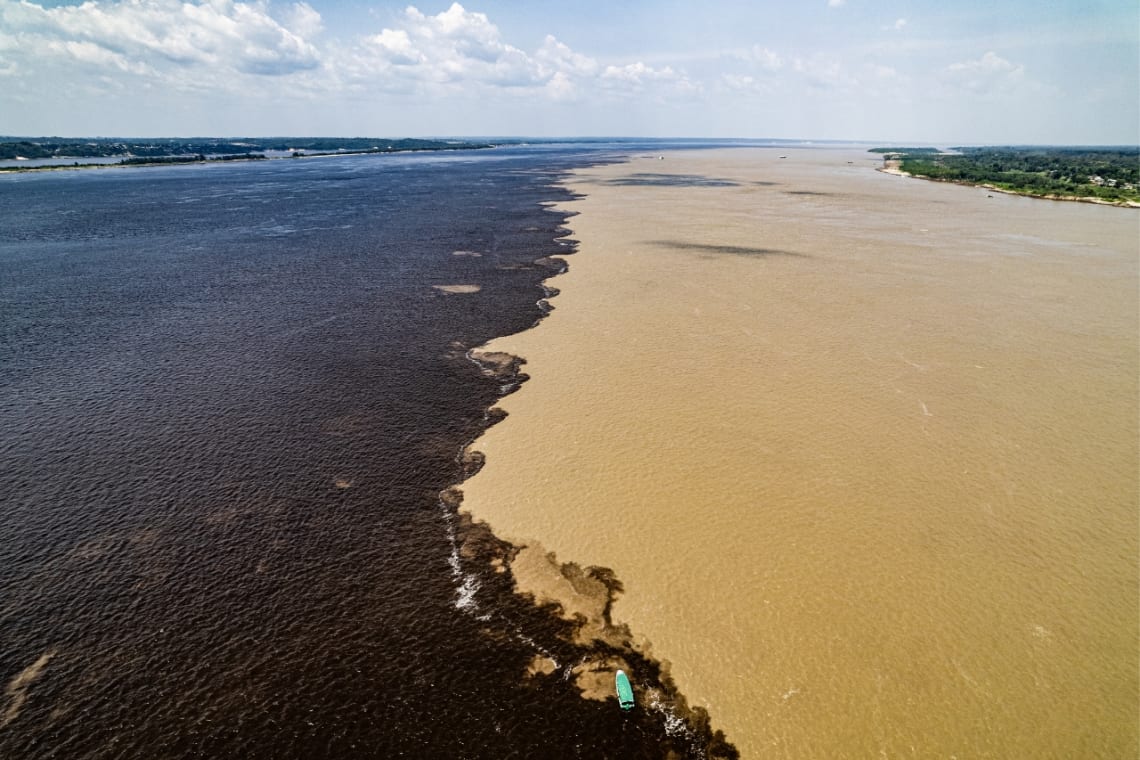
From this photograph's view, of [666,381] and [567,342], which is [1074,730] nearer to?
[666,381]

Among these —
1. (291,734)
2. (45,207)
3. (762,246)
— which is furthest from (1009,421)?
(45,207)

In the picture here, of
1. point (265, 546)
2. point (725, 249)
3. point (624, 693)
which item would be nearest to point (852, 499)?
point (624, 693)

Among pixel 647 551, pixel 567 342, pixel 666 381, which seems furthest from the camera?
pixel 567 342

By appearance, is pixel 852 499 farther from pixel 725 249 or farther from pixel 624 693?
pixel 725 249

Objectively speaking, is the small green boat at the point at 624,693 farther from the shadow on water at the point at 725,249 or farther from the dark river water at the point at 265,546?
the shadow on water at the point at 725,249

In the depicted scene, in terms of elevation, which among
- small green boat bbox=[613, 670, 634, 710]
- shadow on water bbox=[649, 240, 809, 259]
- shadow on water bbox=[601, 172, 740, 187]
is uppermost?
shadow on water bbox=[601, 172, 740, 187]

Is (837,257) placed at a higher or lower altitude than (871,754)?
higher

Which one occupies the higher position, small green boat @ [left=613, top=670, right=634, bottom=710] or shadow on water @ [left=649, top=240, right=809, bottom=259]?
shadow on water @ [left=649, top=240, right=809, bottom=259]

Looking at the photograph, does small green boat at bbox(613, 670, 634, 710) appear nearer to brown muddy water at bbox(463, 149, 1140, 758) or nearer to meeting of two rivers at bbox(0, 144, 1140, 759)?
meeting of two rivers at bbox(0, 144, 1140, 759)

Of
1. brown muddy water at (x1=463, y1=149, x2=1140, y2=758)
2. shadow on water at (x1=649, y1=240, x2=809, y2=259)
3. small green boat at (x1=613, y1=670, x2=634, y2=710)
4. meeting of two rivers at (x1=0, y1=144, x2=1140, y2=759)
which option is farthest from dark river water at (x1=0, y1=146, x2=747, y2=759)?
shadow on water at (x1=649, y1=240, x2=809, y2=259)
